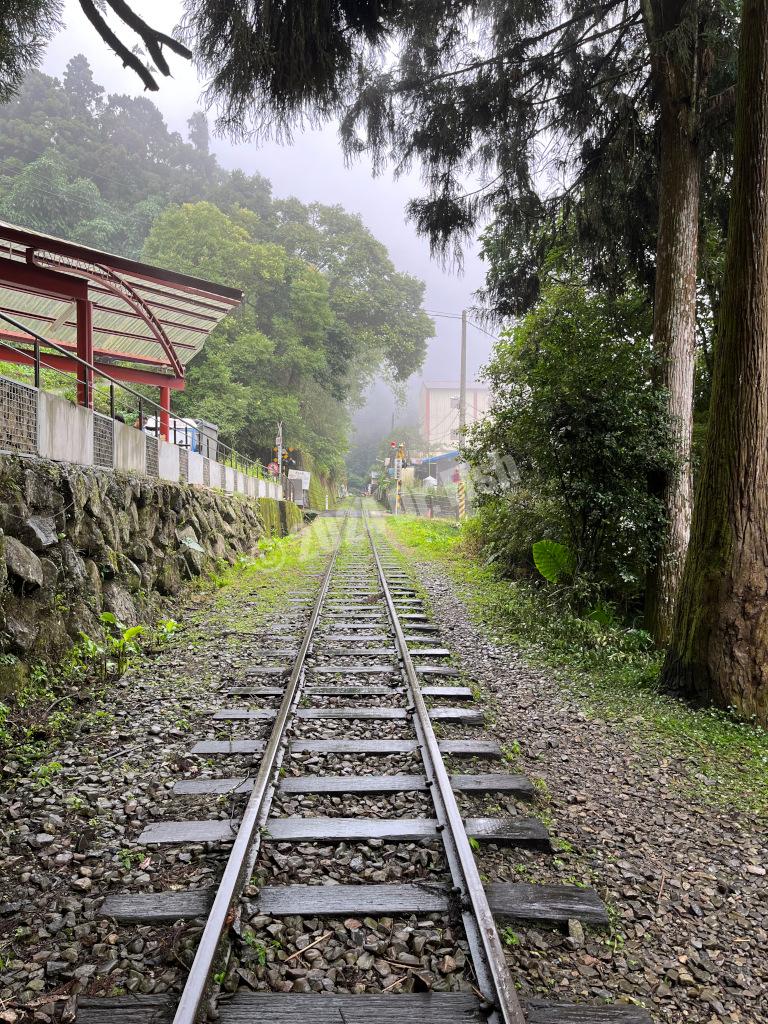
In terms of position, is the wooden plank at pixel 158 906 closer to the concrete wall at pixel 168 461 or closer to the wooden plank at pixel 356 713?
the wooden plank at pixel 356 713

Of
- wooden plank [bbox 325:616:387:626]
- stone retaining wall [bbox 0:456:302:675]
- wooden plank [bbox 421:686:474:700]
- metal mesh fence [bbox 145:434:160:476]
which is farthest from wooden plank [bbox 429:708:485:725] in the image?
metal mesh fence [bbox 145:434:160:476]

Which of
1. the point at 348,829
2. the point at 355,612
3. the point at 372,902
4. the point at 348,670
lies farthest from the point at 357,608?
the point at 372,902

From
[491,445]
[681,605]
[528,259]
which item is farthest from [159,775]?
[528,259]

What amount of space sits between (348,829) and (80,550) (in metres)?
4.67

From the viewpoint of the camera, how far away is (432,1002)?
2.17 m

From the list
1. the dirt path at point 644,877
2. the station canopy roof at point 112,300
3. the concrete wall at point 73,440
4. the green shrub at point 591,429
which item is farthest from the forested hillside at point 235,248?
the dirt path at point 644,877

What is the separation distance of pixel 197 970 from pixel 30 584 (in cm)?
409

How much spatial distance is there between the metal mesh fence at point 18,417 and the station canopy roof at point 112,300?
3.86 metres

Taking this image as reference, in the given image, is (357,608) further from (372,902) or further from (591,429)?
(372,902)

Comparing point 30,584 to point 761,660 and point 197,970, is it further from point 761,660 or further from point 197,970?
point 761,660

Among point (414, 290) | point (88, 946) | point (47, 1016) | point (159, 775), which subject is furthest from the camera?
point (414, 290)

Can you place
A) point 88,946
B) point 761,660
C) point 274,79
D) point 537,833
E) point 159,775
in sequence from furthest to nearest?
point 761,660 < point 274,79 < point 159,775 < point 537,833 < point 88,946

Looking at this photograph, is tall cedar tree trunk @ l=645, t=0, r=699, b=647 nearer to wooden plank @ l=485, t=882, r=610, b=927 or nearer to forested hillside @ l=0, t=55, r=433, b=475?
wooden plank @ l=485, t=882, r=610, b=927

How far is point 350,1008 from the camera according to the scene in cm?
218
